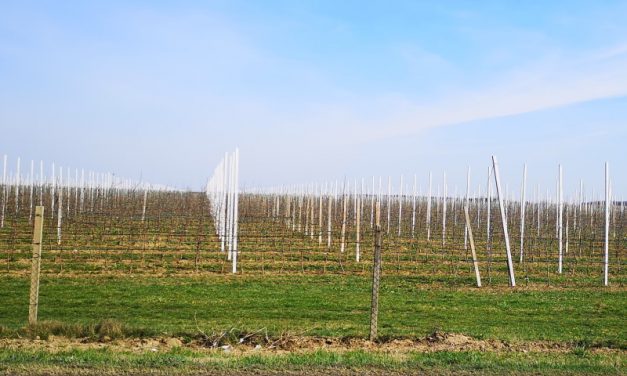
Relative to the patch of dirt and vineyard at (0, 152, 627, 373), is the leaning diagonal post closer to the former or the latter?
vineyard at (0, 152, 627, 373)

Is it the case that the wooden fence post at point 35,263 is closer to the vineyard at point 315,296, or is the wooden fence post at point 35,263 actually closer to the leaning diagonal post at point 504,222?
the vineyard at point 315,296

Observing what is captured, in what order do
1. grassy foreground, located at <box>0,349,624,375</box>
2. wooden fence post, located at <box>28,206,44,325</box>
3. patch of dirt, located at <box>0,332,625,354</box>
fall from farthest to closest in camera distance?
1. wooden fence post, located at <box>28,206,44,325</box>
2. patch of dirt, located at <box>0,332,625,354</box>
3. grassy foreground, located at <box>0,349,624,375</box>

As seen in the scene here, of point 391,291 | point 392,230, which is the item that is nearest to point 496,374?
point 391,291

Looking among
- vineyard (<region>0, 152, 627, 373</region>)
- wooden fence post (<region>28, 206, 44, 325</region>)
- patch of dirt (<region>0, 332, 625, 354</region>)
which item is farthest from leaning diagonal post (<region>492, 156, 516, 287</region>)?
wooden fence post (<region>28, 206, 44, 325</region>)

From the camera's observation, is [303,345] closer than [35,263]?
Yes

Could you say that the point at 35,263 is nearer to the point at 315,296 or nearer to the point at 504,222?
the point at 315,296

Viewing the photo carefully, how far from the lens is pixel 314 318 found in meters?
10.4

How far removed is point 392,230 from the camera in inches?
1196

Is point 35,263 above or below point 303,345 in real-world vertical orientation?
above

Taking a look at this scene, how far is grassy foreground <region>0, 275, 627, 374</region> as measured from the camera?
6.34 meters

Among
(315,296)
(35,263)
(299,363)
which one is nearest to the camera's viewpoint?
(299,363)

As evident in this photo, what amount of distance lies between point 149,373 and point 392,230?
25119mm

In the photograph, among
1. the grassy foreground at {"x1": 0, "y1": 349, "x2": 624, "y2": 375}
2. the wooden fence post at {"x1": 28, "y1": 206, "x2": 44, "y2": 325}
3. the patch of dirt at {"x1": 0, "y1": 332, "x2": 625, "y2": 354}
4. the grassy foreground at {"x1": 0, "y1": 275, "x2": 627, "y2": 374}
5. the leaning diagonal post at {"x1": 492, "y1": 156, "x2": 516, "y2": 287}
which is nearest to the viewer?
the grassy foreground at {"x1": 0, "y1": 349, "x2": 624, "y2": 375}

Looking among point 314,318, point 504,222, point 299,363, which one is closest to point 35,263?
point 299,363
